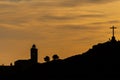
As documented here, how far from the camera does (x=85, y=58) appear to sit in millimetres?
96750

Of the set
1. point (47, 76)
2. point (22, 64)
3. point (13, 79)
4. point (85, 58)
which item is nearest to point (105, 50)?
point (85, 58)

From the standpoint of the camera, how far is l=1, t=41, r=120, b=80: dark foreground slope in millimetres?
90375

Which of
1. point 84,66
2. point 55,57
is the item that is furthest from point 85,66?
point 55,57

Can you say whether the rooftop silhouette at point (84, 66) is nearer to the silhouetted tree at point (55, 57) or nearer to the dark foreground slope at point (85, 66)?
the dark foreground slope at point (85, 66)

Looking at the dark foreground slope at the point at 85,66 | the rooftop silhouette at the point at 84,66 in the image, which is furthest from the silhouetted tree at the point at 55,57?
the dark foreground slope at the point at 85,66

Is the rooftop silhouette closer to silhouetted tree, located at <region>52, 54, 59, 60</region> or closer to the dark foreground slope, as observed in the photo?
the dark foreground slope

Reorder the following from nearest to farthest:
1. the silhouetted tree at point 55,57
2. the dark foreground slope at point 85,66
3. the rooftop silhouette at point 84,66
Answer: the dark foreground slope at point 85,66 < the rooftop silhouette at point 84,66 < the silhouetted tree at point 55,57

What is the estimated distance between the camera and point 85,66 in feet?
310

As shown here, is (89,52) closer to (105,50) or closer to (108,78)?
(105,50)

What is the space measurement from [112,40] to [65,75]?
32.2 feet

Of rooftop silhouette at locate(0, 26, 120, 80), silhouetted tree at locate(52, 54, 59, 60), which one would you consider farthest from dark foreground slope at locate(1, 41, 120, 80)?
silhouetted tree at locate(52, 54, 59, 60)

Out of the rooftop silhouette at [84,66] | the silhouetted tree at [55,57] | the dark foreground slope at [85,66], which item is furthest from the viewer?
the silhouetted tree at [55,57]

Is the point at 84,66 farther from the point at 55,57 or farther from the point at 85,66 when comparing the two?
the point at 55,57

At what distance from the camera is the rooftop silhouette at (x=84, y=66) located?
3565 inches
